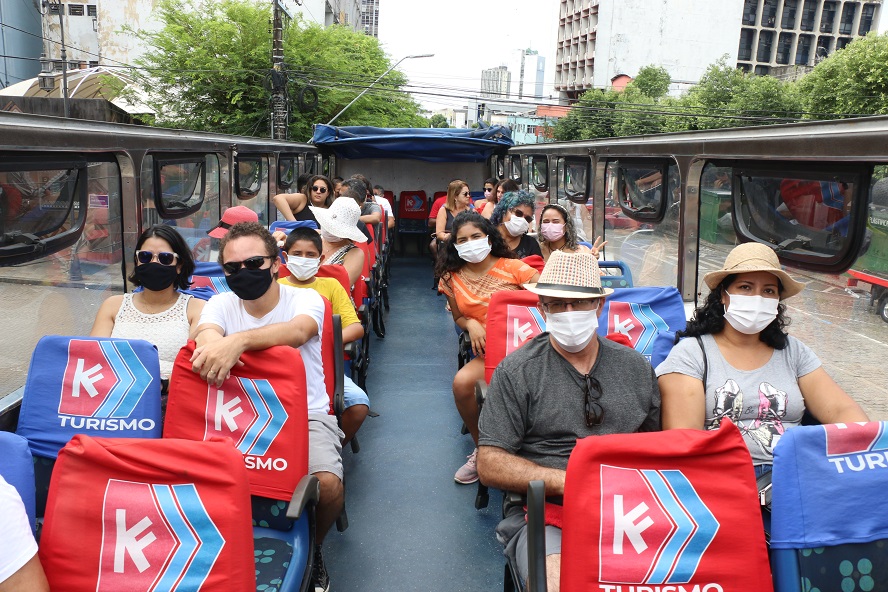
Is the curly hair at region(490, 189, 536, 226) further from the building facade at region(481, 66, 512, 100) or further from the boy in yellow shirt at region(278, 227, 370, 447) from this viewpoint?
the building facade at region(481, 66, 512, 100)

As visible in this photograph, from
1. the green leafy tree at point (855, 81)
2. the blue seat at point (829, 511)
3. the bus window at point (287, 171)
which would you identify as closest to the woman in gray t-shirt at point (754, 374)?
the blue seat at point (829, 511)

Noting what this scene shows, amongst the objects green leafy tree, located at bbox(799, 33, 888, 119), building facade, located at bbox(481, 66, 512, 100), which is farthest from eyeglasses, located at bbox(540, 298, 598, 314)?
building facade, located at bbox(481, 66, 512, 100)

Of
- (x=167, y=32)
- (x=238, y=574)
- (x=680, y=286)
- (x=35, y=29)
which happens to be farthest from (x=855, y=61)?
(x=35, y=29)

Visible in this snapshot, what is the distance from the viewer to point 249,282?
111 inches

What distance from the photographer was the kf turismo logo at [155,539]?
189 cm

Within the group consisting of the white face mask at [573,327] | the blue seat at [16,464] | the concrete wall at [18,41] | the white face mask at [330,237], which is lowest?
the blue seat at [16,464]

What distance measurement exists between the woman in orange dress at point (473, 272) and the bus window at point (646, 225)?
994 millimetres

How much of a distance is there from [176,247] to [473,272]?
1.82 m

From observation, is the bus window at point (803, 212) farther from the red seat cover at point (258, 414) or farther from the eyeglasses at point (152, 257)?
the eyeglasses at point (152, 257)

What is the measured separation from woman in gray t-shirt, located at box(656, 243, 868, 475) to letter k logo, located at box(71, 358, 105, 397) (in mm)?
1982

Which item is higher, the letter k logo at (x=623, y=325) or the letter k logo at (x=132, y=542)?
the letter k logo at (x=623, y=325)

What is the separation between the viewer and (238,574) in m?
1.91

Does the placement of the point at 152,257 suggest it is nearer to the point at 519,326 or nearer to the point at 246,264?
the point at 246,264

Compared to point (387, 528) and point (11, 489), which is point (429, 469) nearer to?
point (387, 528)
